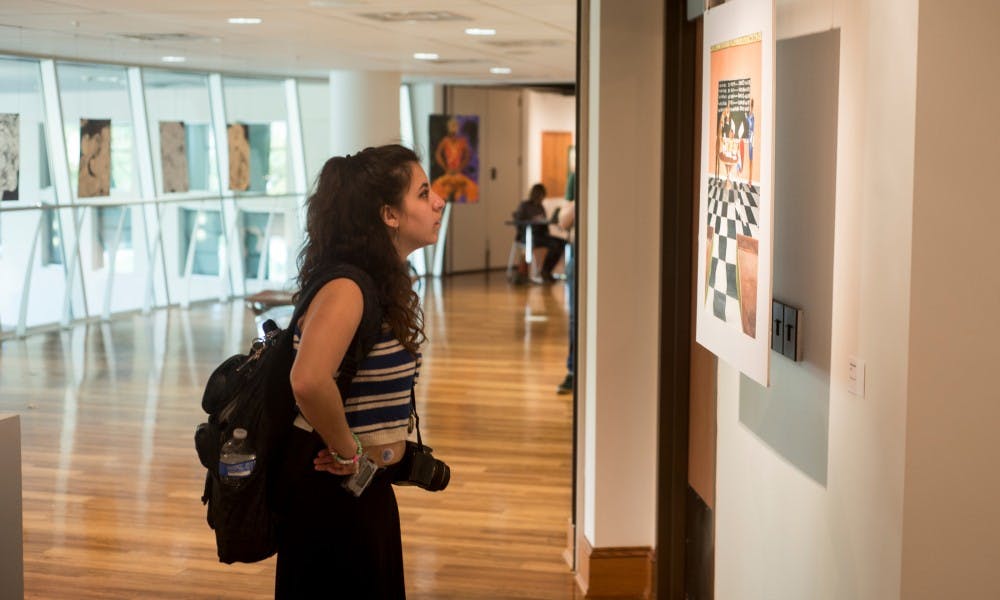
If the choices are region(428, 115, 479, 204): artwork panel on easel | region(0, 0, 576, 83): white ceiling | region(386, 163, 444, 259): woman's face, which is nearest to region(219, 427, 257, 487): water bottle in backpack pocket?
region(386, 163, 444, 259): woman's face

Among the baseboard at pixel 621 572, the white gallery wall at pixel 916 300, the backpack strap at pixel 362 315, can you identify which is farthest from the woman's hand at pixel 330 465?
the baseboard at pixel 621 572

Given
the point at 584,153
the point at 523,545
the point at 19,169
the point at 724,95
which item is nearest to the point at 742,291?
the point at 724,95

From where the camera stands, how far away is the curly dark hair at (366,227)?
2.69 metres

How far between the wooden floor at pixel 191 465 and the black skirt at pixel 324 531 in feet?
7.27

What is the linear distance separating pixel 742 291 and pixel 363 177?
98cm

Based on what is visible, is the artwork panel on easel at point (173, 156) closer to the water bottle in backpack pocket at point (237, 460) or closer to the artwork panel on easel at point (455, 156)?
the artwork panel on easel at point (455, 156)

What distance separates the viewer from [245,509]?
2637 mm

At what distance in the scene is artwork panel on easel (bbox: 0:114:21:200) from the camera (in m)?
11.5

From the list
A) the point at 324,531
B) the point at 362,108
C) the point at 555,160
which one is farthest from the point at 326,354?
the point at 555,160

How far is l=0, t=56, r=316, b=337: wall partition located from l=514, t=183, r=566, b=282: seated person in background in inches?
133

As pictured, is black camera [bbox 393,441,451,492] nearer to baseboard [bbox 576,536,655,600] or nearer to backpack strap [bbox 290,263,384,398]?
backpack strap [bbox 290,263,384,398]

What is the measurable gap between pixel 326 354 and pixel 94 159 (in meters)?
12.0

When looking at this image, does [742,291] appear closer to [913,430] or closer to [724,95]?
[724,95]

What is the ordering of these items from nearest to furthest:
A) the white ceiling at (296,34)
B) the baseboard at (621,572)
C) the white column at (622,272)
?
1. the white column at (622,272)
2. the baseboard at (621,572)
3. the white ceiling at (296,34)
